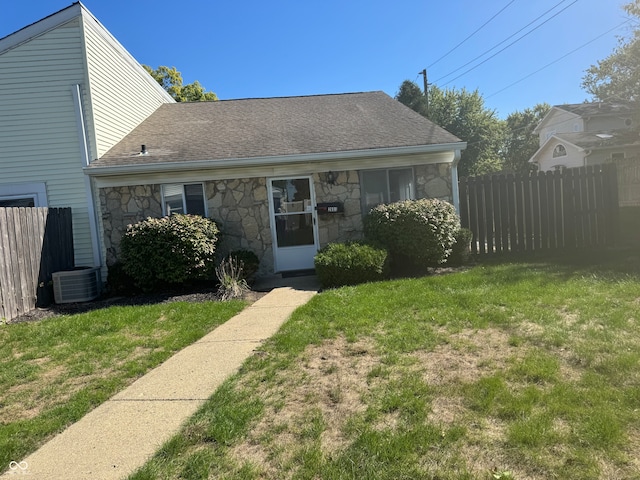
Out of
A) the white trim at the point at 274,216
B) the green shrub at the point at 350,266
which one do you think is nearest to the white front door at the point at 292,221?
the white trim at the point at 274,216

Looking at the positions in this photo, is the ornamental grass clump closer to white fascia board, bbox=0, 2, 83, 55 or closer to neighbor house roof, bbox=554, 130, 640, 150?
white fascia board, bbox=0, 2, 83, 55

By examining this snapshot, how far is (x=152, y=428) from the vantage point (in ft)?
9.87

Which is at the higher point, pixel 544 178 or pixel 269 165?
pixel 269 165

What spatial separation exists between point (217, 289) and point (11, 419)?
4.85 metres

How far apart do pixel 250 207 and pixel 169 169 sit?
1.88 meters

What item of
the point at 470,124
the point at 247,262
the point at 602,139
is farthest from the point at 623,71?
the point at 247,262

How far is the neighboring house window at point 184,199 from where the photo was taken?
30.2ft

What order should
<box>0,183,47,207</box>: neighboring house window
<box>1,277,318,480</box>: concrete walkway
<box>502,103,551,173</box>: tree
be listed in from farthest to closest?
<box>502,103,551,173</box>: tree → <box>0,183,47,207</box>: neighboring house window → <box>1,277,318,480</box>: concrete walkway

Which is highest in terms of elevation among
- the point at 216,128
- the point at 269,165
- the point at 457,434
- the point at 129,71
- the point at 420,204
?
the point at 129,71

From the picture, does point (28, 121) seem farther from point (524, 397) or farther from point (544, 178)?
point (544, 178)

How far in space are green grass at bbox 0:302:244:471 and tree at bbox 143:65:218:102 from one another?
990 inches

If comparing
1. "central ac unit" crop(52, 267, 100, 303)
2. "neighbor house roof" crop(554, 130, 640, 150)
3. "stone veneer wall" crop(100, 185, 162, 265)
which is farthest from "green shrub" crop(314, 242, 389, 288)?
"neighbor house roof" crop(554, 130, 640, 150)

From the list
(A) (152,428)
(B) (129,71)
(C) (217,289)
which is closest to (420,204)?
(C) (217,289)

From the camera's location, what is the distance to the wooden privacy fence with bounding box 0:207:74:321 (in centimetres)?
689
